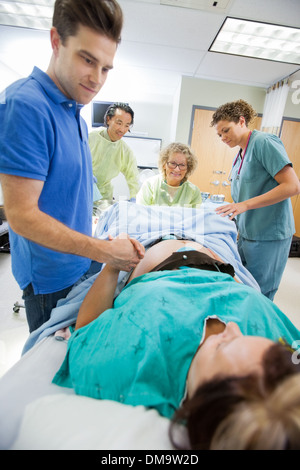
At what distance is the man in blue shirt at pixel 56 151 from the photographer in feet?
2.21

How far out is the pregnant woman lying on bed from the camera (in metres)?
0.44

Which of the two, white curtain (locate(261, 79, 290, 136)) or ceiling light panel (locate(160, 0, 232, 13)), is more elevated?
ceiling light panel (locate(160, 0, 232, 13))

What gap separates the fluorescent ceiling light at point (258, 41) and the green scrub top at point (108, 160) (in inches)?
63.7

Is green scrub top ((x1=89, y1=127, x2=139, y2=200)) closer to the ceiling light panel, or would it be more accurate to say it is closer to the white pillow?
the ceiling light panel

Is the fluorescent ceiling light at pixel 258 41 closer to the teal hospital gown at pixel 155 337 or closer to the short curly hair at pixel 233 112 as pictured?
the short curly hair at pixel 233 112

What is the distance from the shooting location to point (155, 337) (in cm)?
66

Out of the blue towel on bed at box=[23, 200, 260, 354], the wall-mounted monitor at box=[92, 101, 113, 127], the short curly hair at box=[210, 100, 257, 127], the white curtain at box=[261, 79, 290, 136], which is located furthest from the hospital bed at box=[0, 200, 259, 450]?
the wall-mounted monitor at box=[92, 101, 113, 127]

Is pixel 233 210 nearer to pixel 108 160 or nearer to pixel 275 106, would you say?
pixel 108 160

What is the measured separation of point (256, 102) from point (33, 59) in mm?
3731

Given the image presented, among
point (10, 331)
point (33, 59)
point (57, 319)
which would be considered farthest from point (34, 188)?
point (33, 59)

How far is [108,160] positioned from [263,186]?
1452mm

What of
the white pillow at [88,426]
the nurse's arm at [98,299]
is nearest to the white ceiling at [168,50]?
the nurse's arm at [98,299]

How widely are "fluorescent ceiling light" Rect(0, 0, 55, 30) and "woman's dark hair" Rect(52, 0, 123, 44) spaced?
2392 mm

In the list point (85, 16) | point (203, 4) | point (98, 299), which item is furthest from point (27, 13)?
point (98, 299)
